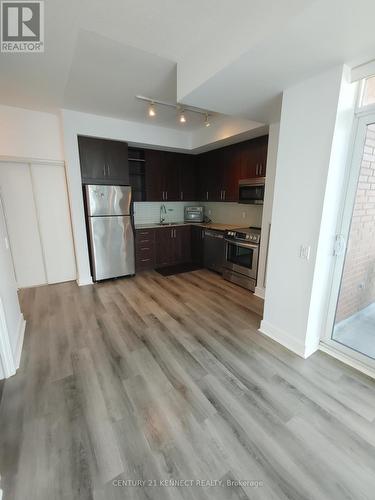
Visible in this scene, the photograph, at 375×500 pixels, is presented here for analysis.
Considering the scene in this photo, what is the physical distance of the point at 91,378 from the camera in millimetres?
1945

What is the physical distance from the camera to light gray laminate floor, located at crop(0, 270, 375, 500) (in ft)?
4.03

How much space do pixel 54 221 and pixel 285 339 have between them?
404 centimetres

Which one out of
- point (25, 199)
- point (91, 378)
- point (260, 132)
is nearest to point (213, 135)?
point (260, 132)

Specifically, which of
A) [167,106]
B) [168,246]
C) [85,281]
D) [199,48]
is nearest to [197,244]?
[168,246]

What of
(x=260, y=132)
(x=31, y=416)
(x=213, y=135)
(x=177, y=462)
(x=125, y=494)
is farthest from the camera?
(x=213, y=135)

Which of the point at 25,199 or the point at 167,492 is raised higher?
the point at 25,199

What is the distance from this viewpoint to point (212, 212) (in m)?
5.52

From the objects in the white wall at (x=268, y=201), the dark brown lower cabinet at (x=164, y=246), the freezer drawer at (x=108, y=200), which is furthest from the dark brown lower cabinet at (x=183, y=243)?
the white wall at (x=268, y=201)

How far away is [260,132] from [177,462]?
158 inches

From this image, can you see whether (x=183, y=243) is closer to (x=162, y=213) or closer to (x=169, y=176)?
(x=162, y=213)

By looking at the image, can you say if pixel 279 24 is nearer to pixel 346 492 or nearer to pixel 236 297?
pixel 346 492

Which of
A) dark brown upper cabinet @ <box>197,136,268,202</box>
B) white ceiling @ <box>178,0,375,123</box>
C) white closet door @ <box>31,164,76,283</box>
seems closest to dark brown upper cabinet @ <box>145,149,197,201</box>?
dark brown upper cabinet @ <box>197,136,268,202</box>

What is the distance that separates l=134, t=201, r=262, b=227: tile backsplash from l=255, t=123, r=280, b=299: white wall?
88cm

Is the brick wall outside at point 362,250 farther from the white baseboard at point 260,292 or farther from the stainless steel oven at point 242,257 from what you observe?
the stainless steel oven at point 242,257
